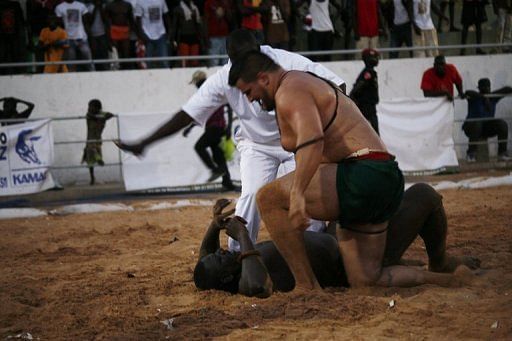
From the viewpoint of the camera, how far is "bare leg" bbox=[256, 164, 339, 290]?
5777mm

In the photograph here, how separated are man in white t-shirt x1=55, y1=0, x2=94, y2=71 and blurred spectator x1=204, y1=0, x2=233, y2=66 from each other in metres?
2.26

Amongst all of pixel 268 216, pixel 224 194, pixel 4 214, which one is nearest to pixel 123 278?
pixel 268 216

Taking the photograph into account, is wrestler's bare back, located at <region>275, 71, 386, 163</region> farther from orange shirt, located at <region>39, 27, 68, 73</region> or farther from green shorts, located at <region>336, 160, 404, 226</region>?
orange shirt, located at <region>39, 27, 68, 73</region>

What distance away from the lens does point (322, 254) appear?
248 inches

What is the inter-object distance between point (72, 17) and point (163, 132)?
971 cm

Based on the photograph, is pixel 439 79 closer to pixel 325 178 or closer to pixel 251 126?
pixel 251 126

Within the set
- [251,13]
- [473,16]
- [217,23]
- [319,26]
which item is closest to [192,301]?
[251,13]

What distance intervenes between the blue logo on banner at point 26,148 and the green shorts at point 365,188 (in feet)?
27.8

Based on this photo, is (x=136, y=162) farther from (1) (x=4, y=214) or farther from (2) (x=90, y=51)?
(2) (x=90, y=51)

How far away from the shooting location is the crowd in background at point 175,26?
52.3 ft

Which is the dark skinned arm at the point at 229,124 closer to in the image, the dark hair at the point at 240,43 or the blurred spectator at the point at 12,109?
the blurred spectator at the point at 12,109

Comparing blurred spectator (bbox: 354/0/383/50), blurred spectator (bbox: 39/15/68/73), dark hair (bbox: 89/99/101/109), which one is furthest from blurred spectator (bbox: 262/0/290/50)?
blurred spectator (bbox: 39/15/68/73)

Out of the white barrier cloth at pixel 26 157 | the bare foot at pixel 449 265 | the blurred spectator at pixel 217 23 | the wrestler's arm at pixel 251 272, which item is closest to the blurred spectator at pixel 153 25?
the blurred spectator at pixel 217 23

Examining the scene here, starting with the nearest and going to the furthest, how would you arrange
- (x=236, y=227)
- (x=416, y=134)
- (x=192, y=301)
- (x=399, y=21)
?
(x=192, y=301) < (x=236, y=227) < (x=416, y=134) < (x=399, y=21)
